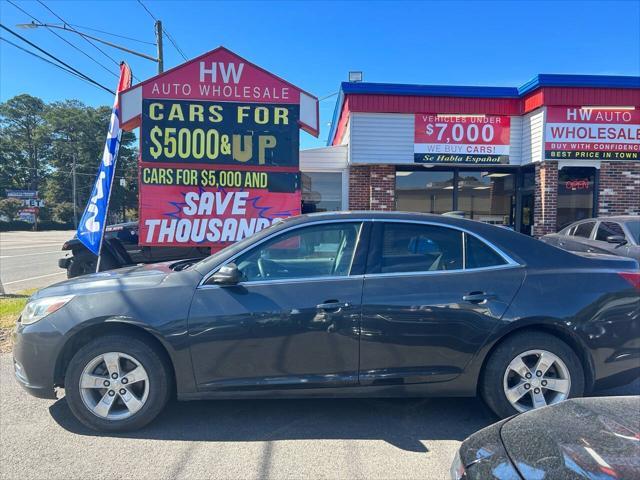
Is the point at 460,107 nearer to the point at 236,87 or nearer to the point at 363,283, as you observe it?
the point at 236,87

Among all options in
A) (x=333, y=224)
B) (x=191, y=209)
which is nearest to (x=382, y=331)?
(x=333, y=224)

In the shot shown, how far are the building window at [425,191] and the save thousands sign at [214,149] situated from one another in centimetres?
644

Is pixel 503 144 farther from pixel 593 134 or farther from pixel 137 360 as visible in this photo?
pixel 137 360

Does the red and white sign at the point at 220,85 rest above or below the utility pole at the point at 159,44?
below

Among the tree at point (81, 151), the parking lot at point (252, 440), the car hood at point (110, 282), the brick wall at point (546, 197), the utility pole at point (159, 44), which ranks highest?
the tree at point (81, 151)

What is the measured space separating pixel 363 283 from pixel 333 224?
21.8 inches

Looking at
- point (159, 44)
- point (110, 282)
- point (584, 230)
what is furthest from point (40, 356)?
point (159, 44)

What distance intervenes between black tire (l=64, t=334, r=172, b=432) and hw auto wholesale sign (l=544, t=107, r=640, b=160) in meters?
11.4

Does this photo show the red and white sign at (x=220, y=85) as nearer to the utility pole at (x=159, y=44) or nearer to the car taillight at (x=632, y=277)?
the car taillight at (x=632, y=277)

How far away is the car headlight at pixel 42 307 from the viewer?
328 centimetres

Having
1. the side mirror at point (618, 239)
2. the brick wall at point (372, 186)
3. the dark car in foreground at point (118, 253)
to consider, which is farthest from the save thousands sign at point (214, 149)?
the side mirror at point (618, 239)

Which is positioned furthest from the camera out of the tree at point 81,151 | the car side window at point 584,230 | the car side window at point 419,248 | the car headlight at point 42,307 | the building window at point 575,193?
the tree at point 81,151

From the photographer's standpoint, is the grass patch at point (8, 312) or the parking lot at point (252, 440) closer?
the parking lot at point (252, 440)

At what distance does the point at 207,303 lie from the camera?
319cm
